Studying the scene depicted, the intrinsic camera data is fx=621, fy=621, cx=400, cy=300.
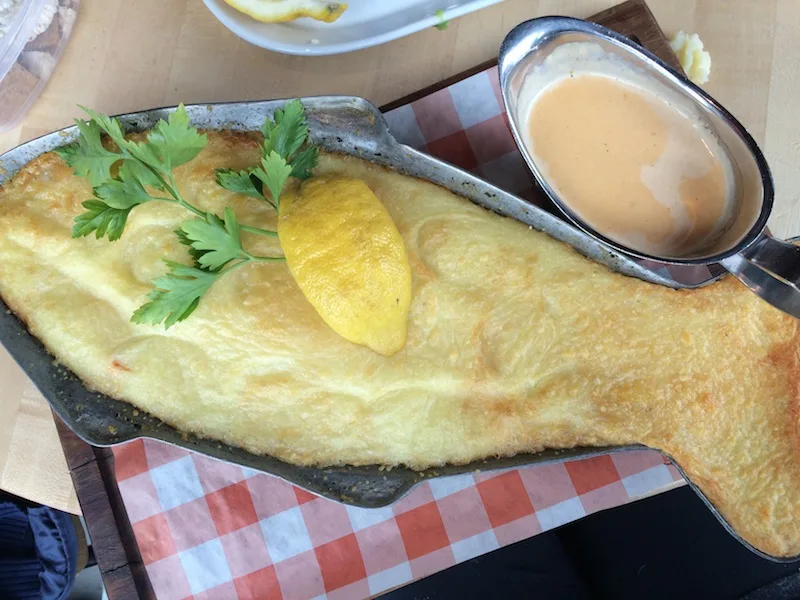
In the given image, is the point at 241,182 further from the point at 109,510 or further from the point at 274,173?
the point at 109,510

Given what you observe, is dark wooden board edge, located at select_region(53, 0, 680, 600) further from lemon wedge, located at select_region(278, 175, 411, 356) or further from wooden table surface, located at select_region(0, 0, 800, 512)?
lemon wedge, located at select_region(278, 175, 411, 356)

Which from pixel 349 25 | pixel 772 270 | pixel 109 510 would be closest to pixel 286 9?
pixel 349 25

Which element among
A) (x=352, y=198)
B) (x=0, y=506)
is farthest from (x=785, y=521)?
(x=0, y=506)

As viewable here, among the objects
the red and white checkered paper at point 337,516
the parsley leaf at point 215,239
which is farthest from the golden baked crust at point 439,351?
the red and white checkered paper at point 337,516

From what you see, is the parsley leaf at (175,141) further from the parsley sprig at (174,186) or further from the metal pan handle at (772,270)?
the metal pan handle at (772,270)

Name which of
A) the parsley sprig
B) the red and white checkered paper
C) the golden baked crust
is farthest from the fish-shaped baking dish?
the red and white checkered paper

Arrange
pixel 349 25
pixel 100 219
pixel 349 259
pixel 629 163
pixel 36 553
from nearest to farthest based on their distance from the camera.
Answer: pixel 349 259, pixel 100 219, pixel 629 163, pixel 349 25, pixel 36 553
